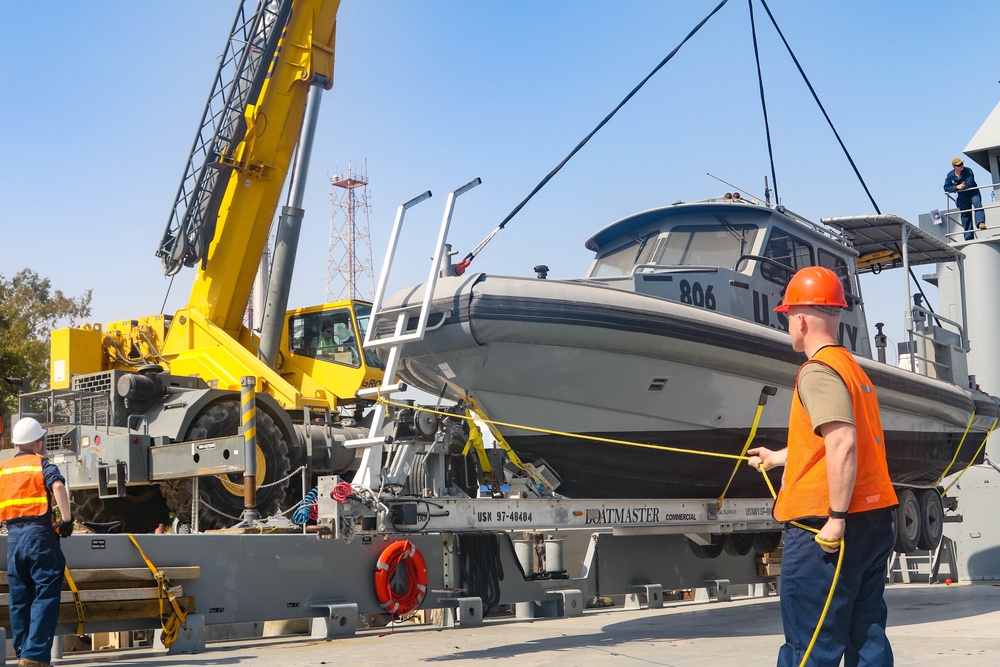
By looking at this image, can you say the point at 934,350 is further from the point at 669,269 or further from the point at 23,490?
the point at 23,490

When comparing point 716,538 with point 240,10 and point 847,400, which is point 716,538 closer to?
point 847,400

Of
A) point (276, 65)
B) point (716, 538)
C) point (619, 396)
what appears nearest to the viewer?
point (619, 396)

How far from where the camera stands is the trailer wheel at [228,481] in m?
8.63

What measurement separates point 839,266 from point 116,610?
647 cm

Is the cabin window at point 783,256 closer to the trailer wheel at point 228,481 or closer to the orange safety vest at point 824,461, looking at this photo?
the trailer wheel at point 228,481

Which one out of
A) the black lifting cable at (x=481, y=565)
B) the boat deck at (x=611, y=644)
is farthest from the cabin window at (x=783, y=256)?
the black lifting cable at (x=481, y=565)

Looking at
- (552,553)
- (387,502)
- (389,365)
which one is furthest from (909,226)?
(387,502)

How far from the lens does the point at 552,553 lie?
Result: 6746 mm

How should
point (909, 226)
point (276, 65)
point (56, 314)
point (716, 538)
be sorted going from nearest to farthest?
1. point (716, 538)
2. point (909, 226)
3. point (276, 65)
4. point (56, 314)

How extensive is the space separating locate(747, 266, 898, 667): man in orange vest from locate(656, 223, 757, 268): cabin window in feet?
16.3

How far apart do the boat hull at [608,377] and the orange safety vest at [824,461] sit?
3.21 m

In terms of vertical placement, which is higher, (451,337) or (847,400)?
(451,337)

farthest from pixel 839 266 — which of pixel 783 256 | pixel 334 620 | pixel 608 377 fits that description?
pixel 334 620

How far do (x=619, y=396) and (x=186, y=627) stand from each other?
9.51ft
